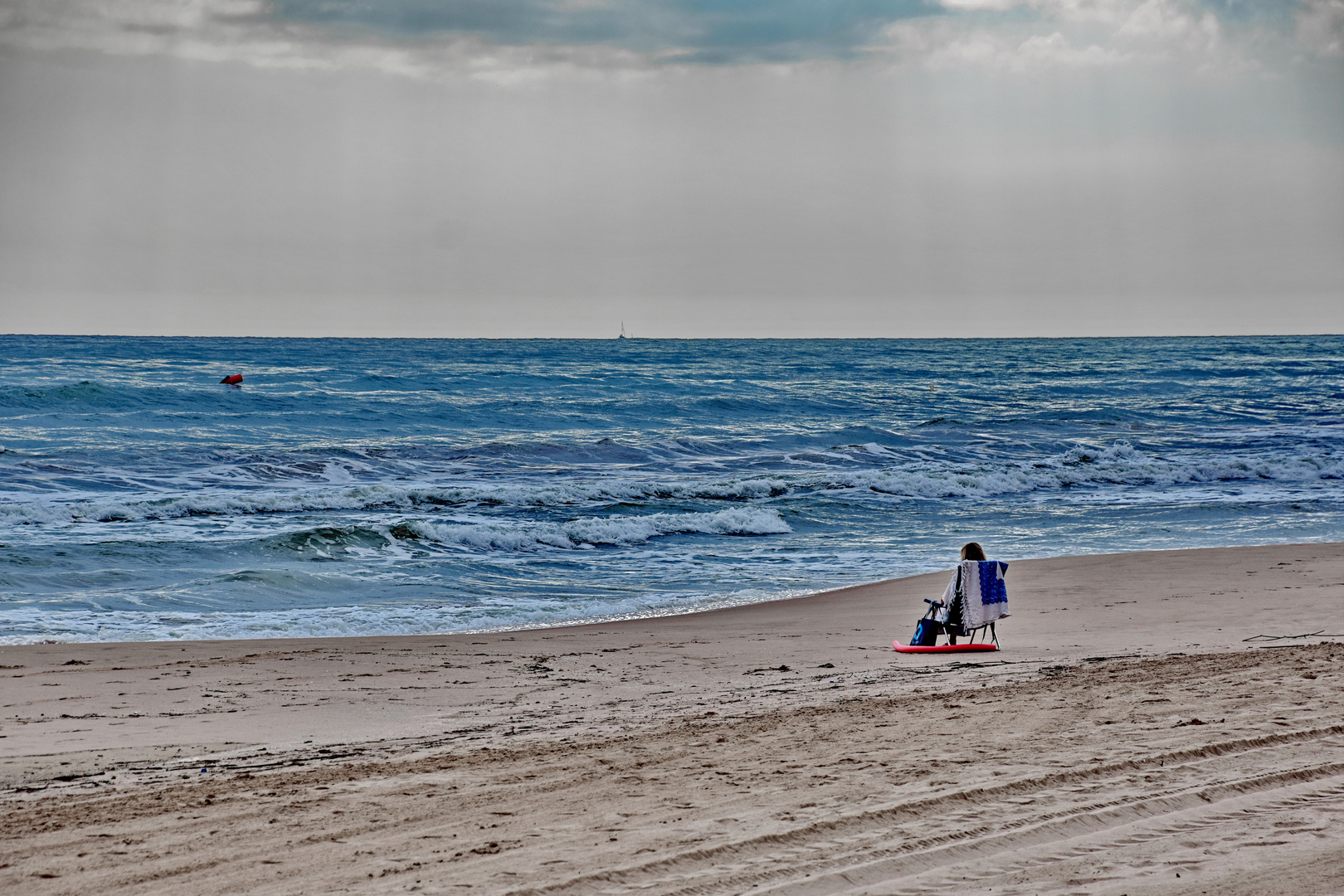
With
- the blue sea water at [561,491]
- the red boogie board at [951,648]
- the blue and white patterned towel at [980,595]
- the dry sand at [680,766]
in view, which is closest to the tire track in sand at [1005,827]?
the dry sand at [680,766]

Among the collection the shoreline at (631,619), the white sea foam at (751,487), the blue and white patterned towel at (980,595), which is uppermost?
the blue and white patterned towel at (980,595)

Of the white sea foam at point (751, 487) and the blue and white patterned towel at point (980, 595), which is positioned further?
the white sea foam at point (751, 487)

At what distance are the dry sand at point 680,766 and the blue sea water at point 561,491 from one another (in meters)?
2.68

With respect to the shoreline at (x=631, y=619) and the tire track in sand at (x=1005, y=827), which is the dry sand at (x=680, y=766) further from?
the shoreline at (x=631, y=619)

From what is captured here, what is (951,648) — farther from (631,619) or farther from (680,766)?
→ (680,766)

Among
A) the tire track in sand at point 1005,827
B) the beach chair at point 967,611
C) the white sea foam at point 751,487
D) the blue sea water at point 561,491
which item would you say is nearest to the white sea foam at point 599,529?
the blue sea water at point 561,491

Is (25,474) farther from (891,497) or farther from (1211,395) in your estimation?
(1211,395)

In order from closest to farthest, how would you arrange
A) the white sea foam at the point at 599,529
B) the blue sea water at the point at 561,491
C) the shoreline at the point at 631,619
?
the shoreline at the point at 631,619 < the blue sea water at the point at 561,491 < the white sea foam at the point at 599,529

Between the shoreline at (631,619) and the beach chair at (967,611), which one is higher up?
the beach chair at (967,611)

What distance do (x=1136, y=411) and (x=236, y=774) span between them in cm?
4043

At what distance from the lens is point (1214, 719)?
18.4ft

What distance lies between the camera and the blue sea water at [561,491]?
12.1 metres

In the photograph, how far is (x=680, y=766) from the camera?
204 inches

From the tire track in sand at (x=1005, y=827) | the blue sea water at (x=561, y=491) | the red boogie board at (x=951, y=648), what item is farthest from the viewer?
the blue sea water at (x=561, y=491)
